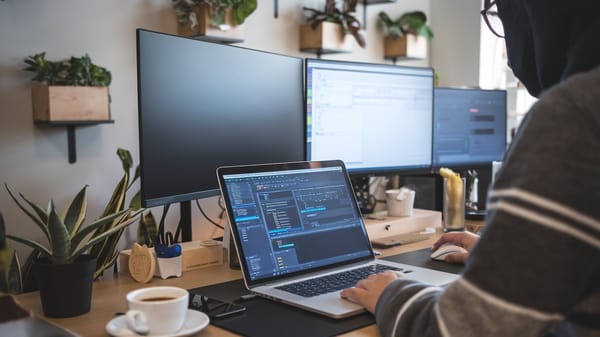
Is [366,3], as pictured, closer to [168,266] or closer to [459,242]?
[459,242]

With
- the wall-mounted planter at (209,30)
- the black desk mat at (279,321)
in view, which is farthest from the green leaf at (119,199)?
the wall-mounted planter at (209,30)

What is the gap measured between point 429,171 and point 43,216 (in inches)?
51.9

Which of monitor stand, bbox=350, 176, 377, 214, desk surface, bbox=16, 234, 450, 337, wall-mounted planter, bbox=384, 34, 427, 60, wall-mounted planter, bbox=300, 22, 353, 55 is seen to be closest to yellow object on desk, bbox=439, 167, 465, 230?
monitor stand, bbox=350, 176, 377, 214

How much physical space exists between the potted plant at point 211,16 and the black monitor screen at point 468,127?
95 cm

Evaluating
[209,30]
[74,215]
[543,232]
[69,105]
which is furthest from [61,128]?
[543,232]

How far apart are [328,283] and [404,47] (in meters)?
2.61

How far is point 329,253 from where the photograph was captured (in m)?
1.34

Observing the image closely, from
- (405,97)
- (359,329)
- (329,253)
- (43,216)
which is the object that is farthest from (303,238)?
(405,97)

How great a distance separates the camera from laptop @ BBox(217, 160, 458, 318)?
1194mm

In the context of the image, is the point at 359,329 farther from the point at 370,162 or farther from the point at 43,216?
the point at 370,162

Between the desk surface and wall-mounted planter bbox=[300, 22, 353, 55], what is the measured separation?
5.67 feet

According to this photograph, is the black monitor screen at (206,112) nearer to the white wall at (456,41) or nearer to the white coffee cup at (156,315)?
the white coffee cup at (156,315)

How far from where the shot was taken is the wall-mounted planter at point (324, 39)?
3090 millimetres

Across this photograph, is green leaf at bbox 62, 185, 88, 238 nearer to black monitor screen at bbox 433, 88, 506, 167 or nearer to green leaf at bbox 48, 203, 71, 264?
green leaf at bbox 48, 203, 71, 264
